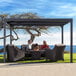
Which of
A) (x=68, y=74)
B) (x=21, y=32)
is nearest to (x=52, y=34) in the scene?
(x=21, y=32)

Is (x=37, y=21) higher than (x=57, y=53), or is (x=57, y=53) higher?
(x=37, y=21)

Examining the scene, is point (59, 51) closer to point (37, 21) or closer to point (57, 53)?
point (57, 53)

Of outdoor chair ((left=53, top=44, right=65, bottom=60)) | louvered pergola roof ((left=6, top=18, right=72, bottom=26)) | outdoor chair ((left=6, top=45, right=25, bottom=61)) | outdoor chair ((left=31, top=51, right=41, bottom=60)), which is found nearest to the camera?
louvered pergola roof ((left=6, top=18, right=72, bottom=26))

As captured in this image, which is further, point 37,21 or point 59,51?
point 37,21

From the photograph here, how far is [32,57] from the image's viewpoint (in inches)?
531

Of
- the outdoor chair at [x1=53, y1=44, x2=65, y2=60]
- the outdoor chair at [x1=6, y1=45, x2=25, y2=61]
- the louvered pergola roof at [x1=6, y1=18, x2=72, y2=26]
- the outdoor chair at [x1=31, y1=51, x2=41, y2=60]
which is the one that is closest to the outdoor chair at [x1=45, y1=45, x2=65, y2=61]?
the outdoor chair at [x1=53, y1=44, x2=65, y2=60]

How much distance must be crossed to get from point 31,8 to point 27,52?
30.4 ft

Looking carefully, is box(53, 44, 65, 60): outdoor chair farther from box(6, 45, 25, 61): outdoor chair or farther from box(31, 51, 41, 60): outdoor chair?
box(6, 45, 25, 61): outdoor chair

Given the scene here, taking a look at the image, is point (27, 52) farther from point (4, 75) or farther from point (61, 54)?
point (4, 75)

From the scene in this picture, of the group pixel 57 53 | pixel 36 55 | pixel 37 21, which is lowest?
pixel 36 55

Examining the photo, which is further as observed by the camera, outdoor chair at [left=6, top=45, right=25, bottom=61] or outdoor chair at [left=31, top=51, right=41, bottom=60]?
outdoor chair at [left=31, top=51, right=41, bottom=60]

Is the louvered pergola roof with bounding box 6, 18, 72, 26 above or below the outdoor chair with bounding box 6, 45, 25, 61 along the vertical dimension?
above

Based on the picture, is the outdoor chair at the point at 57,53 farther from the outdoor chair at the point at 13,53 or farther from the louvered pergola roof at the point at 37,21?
the outdoor chair at the point at 13,53

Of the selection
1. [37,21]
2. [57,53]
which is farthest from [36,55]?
[37,21]
